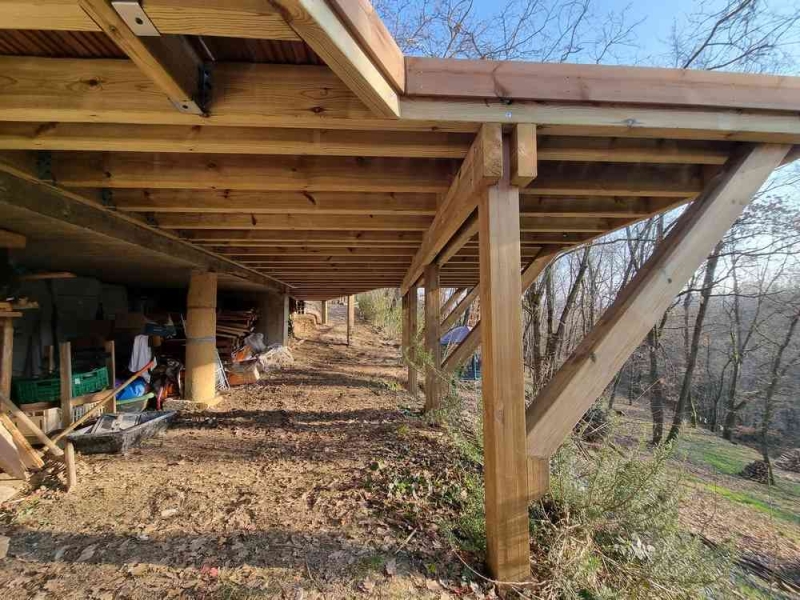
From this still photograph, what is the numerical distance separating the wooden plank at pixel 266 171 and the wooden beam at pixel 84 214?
242mm

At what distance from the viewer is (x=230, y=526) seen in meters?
2.19

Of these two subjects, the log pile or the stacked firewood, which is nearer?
the stacked firewood

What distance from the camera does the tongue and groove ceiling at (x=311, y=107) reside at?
1.17 meters

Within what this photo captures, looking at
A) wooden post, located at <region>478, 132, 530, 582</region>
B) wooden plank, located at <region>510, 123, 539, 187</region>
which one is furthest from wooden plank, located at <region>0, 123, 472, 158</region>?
wooden post, located at <region>478, 132, 530, 582</region>

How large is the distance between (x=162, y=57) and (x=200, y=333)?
4265mm

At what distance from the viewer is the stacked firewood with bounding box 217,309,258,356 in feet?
23.8

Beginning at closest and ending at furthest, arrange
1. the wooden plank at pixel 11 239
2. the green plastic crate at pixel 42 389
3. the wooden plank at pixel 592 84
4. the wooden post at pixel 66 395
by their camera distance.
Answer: the wooden plank at pixel 592 84, the wooden plank at pixel 11 239, the wooden post at pixel 66 395, the green plastic crate at pixel 42 389

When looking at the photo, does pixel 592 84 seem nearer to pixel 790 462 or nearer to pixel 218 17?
pixel 218 17

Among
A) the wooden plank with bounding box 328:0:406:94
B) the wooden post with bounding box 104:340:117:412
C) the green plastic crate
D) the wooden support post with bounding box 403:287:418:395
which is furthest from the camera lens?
the wooden support post with bounding box 403:287:418:395

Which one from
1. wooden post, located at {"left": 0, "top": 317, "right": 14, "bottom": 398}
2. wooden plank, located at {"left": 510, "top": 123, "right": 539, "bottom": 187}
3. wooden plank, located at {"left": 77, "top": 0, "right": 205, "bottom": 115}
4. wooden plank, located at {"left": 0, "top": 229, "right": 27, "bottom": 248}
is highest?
wooden plank, located at {"left": 77, "top": 0, "right": 205, "bottom": 115}

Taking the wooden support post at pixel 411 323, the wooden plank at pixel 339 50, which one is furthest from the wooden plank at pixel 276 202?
the wooden support post at pixel 411 323

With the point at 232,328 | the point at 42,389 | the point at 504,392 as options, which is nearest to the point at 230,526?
the point at 504,392

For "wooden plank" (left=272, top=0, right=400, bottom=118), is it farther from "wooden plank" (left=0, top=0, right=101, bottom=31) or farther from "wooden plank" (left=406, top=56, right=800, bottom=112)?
"wooden plank" (left=0, top=0, right=101, bottom=31)

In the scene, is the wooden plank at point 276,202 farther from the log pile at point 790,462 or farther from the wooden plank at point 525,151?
the log pile at point 790,462
